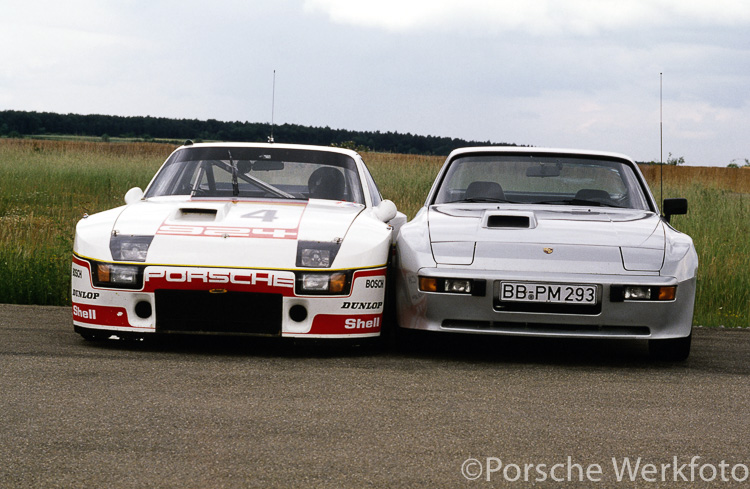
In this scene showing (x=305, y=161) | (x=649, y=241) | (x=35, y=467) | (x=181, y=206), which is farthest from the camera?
(x=305, y=161)

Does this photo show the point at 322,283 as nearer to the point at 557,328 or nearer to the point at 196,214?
the point at 196,214

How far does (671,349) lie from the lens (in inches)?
215

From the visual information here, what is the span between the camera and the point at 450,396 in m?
4.39

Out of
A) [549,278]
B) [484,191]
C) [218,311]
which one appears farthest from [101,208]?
[549,278]

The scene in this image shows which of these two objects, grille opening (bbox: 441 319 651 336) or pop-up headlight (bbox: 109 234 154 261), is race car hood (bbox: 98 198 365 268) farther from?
grille opening (bbox: 441 319 651 336)

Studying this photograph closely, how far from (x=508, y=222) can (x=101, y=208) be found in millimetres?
12583

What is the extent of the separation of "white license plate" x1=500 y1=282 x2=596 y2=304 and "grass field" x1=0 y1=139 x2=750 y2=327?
125 inches

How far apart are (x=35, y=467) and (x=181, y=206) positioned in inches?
116

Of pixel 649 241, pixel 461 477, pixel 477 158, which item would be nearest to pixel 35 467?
pixel 461 477

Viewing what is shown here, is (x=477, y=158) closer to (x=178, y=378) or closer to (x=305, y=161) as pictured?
(x=305, y=161)

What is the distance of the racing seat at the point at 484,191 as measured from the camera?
6.70m

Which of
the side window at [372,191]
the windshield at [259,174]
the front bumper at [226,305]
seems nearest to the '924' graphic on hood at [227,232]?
the front bumper at [226,305]

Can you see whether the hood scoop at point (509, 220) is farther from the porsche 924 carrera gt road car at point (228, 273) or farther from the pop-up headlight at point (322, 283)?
the pop-up headlight at point (322, 283)

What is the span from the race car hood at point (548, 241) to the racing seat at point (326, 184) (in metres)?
0.97
